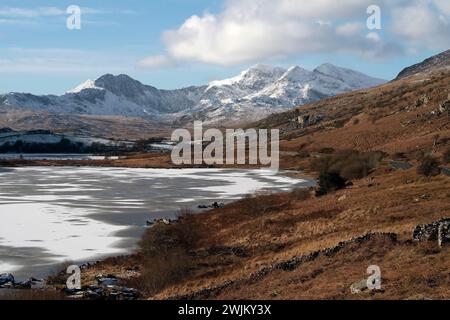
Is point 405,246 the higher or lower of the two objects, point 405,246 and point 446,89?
the lower

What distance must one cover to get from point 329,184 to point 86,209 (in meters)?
29.0

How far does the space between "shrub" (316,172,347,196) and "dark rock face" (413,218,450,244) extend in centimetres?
3800

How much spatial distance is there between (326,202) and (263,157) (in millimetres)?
118028

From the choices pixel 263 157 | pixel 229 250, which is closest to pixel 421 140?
pixel 263 157

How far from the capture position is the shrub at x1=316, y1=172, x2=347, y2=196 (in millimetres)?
67250

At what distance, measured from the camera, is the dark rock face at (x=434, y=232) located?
89.6 ft

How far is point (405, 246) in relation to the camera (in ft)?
92.5

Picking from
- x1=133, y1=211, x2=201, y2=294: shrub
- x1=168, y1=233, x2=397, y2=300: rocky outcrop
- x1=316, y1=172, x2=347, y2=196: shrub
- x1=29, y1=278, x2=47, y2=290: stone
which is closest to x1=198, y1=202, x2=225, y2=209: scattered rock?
x1=133, y1=211, x2=201, y2=294: shrub

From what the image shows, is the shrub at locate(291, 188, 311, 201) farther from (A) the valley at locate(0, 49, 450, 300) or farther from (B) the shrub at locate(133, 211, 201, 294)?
(B) the shrub at locate(133, 211, 201, 294)

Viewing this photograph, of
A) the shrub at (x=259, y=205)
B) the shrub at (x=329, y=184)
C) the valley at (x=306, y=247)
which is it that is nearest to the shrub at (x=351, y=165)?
the valley at (x=306, y=247)

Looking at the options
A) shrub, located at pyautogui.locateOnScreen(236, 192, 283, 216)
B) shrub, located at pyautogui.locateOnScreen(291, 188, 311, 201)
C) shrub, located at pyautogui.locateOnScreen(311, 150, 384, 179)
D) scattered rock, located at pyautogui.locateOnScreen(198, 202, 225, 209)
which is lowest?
scattered rock, located at pyautogui.locateOnScreen(198, 202, 225, 209)

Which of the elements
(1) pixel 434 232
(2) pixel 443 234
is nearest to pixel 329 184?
(1) pixel 434 232
